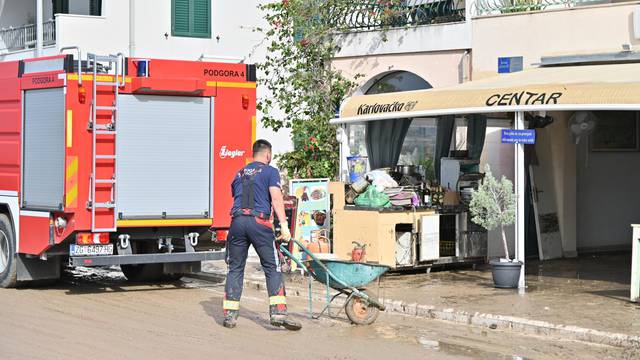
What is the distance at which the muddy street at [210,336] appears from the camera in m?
9.58

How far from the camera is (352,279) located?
11180 millimetres

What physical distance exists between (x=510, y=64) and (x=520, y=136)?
404cm

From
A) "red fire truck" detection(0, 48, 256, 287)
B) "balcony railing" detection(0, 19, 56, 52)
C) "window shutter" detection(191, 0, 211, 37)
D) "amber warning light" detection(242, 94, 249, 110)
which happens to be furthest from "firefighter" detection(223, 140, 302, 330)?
"balcony railing" detection(0, 19, 56, 52)

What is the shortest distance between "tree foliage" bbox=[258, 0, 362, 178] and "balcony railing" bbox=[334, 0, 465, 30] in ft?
1.03

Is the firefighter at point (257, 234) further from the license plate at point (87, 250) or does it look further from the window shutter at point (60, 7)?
the window shutter at point (60, 7)

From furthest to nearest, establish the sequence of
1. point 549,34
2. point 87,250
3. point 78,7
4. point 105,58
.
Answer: point 78,7, point 549,34, point 105,58, point 87,250

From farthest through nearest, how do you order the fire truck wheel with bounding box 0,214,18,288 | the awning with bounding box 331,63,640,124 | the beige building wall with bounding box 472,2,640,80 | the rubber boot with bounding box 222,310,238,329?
1. the beige building wall with bounding box 472,2,640,80
2. the fire truck wheel with bounding box 0,214,18,288
3. the awning with bounding box 331,63,640,124
4. the rubber boot with bounding box 222,310,238,329

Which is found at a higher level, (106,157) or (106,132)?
(106,132)

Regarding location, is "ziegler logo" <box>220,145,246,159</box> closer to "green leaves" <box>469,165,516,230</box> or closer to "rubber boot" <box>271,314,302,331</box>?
"green leaves" <box>469,165,516,230</box>

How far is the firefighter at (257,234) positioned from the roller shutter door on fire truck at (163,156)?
3075 mm

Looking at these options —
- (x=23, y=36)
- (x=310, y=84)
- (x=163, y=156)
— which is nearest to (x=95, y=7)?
(x=23, y=36)

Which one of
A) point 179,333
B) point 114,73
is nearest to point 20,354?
point 179,333

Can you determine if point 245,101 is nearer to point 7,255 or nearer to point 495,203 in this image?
point 495,203

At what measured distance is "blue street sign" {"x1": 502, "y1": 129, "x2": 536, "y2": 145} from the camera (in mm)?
13555
